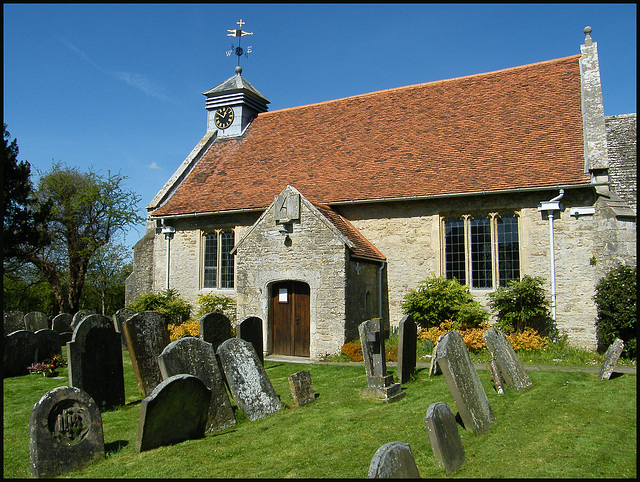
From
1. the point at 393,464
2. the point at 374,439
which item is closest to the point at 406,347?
the point at 374,439

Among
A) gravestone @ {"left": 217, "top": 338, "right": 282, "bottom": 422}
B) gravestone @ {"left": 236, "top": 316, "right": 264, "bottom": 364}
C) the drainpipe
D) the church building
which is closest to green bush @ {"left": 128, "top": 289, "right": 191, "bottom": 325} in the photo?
the church building

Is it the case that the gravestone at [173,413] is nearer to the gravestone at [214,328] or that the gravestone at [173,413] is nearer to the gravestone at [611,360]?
the gravestone at [214,328]

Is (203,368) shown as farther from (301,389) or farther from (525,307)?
(525,307)

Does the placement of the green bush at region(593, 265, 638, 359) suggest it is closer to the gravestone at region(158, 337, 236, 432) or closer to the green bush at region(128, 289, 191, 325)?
the gravestone at region(158, 337, 236, 432)

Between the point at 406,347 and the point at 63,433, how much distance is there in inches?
248

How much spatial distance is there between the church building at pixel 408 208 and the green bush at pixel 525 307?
35 centimetres

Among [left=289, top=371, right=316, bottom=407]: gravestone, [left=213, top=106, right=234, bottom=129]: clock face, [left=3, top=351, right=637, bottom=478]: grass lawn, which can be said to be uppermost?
[left=213, top=106, right=234, bottom=129]: clock face

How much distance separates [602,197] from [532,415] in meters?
8.57

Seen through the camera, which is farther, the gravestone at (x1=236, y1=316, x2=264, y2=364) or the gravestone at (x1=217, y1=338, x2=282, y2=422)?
the gravestone at (x1=236, y1=316, x2=264, y2=364)

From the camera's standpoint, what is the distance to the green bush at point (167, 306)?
1811cm

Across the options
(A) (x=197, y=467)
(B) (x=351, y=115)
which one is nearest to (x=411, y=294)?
(B) (x=351, y=115)

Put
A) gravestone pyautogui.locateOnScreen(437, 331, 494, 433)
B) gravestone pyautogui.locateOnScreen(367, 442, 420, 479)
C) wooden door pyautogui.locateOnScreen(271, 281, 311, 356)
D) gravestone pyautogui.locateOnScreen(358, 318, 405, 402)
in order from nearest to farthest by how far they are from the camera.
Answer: gravestone pyautogui.locateOnScreen(367, 442, 420, 479)
gravestone pyautogui.locateOnScreen(437, 331, 494, 433)
gravestone pyautogui.locateOnScreen(358, 318, 405, 402)
wooden door pyautogui.locateOnScreen(271, 281, 311, 356)

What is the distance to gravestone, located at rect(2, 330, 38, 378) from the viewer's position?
1259 centimetres

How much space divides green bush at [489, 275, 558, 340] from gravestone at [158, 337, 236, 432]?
9.08 m
